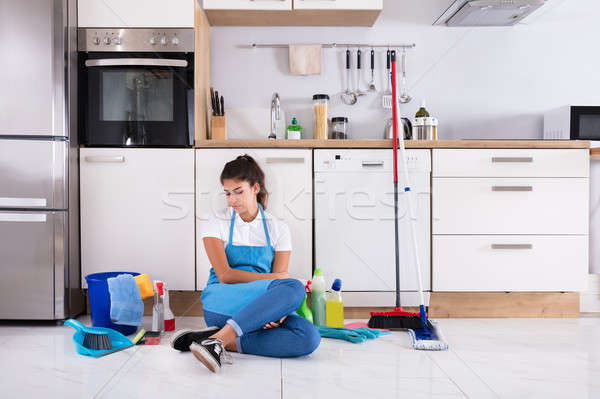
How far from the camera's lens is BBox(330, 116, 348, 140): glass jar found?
3021 mm

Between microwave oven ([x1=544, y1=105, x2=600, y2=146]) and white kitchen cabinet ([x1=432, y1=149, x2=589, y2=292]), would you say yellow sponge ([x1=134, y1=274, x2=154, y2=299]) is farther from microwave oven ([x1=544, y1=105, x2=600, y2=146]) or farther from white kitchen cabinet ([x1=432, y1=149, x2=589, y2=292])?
microwave oven ([x1=544, y1=105, x2=600, y2=146])

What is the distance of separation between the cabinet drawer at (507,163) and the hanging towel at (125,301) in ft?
4.90

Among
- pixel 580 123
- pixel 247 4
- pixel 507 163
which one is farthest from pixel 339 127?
pixel 580 123

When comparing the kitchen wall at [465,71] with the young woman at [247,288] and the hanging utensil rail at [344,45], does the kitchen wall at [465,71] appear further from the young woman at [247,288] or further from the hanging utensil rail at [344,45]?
the young woman at [247,288]

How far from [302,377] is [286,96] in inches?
73.6

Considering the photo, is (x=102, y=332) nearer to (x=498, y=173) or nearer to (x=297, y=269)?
(x=297, y=269)

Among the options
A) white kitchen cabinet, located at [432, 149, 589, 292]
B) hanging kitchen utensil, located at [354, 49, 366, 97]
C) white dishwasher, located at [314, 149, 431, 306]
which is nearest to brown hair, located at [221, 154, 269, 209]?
white dishwasher, located at [314, 149, 431, 306]

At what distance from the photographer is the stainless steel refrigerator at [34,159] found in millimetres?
2428

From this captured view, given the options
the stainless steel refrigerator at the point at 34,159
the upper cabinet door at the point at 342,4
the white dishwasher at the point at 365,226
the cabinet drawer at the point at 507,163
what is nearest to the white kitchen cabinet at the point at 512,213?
the cabinet drawer at the point at 507,163

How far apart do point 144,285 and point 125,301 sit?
0.15m

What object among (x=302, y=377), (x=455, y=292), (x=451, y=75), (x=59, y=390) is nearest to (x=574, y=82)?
(x=451, y=75)

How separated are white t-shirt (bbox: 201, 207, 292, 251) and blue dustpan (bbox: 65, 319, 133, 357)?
0.51 metres

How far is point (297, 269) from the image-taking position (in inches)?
103

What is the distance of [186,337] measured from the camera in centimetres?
193
